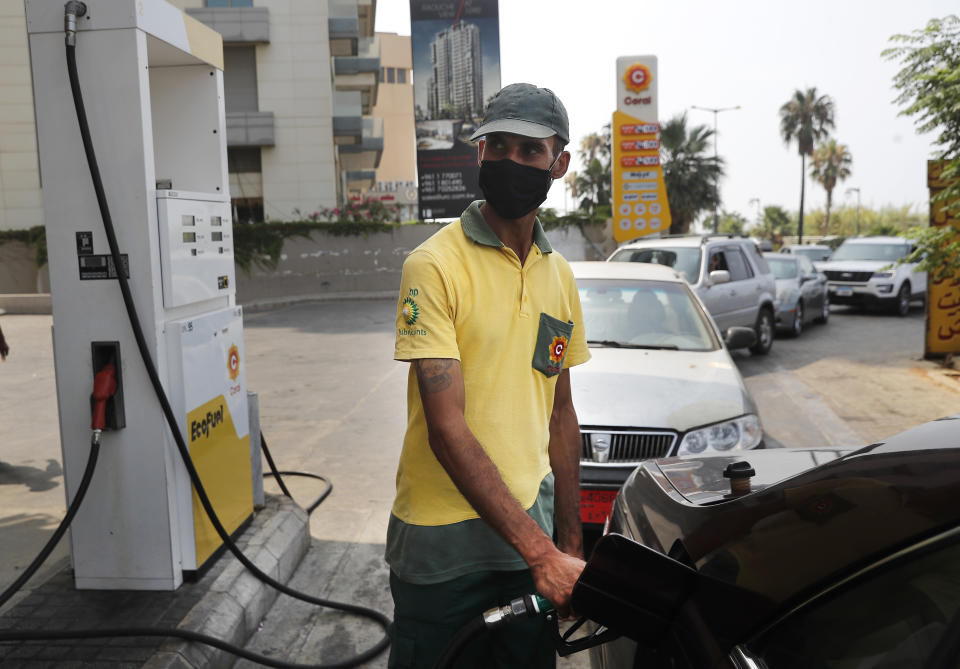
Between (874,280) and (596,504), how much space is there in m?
17.2

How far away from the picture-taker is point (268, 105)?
31938mm

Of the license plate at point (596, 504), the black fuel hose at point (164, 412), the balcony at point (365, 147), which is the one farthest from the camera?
the balcony at point (365, 147)

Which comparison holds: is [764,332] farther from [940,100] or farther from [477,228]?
[477,228]

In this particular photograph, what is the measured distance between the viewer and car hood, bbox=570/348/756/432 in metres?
4.63

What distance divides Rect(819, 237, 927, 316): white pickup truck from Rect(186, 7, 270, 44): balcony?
21.9 metres

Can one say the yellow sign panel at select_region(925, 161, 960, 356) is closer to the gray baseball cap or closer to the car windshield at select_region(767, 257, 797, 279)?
the car windshield at select_region(767, 257, 797, 279)

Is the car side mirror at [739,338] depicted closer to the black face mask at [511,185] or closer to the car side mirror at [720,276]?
the car side mirror at [720,276]

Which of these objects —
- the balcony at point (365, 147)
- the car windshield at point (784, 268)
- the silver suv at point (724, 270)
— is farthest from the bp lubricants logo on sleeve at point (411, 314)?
the balcony at point (365, 147)

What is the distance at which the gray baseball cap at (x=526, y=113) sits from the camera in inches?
81.1

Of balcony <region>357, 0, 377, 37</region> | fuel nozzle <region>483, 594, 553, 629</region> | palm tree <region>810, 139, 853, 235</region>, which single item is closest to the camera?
fuel nozzle <region>483, 594, 553, 629</region>

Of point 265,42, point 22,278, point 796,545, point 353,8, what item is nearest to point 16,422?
point 796,545

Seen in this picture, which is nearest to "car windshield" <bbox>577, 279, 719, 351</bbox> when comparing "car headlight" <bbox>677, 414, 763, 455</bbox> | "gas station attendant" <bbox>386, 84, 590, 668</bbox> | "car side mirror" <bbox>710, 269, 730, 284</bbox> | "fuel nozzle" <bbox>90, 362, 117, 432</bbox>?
"car headlight" <bbox>677, 414, 763, 455</bbox>

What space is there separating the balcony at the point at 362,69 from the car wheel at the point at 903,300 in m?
24.0

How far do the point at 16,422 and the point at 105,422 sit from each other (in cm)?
563
